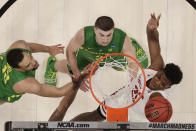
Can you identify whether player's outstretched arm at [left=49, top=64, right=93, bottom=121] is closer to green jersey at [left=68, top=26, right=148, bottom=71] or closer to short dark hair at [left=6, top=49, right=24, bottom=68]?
green jersey at [left=68, top=26, right=148, bottom=71]

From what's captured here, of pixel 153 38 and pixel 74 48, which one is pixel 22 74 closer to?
pixel 74 48

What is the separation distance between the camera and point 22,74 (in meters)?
1.99

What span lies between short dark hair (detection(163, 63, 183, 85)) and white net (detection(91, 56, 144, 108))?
7.6 inches

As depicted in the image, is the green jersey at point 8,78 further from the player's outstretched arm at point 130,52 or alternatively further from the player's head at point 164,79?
the player's head at point 164,79

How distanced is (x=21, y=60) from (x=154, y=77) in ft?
3.07

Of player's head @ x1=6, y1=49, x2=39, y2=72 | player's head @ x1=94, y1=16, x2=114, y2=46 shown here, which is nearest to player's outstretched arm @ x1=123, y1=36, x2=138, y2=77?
player's head @ x1=94, y1=16, x2=114, y2=46

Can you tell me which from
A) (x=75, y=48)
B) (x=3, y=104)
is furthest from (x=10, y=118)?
(x=75, y=48)

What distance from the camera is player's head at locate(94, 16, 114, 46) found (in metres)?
1.96

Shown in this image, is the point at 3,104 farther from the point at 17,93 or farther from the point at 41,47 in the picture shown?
the point at 41,47

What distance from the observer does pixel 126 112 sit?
1811 millimetres

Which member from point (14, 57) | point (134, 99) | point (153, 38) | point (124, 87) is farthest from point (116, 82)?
point (14, 57)

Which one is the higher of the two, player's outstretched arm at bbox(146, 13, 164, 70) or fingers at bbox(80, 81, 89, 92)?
player's outstretched arm at bbox(146, 13, 164, 70)

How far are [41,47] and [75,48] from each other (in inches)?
9.8

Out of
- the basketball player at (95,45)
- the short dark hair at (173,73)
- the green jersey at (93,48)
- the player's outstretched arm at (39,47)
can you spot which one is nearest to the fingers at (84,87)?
the basketball player at (95,45)
